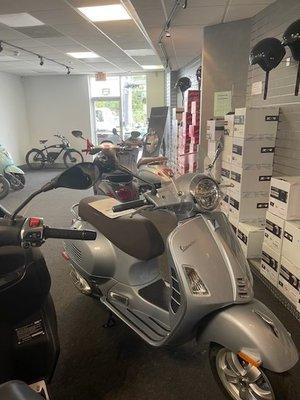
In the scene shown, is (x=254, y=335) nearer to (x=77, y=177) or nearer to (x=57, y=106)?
(x=77, y=177)

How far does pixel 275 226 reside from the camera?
229 cm

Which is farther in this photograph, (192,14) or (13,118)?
(13,118)

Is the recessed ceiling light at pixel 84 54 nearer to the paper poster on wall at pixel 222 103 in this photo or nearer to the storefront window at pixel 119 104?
the storefront window at pixel 119 104

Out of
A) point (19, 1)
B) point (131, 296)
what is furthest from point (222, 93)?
point (131, 296)

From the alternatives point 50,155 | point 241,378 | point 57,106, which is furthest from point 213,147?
point 57,106

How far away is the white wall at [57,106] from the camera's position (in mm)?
8734

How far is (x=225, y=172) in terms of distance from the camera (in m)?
3.17

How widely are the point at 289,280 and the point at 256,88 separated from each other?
228cm

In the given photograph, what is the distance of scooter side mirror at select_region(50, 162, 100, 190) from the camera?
A: 1.14m

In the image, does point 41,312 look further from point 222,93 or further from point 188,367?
point 222,93

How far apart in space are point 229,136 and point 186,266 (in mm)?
2134

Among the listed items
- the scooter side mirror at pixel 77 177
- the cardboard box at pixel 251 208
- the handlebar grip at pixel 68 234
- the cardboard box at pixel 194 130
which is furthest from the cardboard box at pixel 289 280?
the cardboard box at pixel 194 130

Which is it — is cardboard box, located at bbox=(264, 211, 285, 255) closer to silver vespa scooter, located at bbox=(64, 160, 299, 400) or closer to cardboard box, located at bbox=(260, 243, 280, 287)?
cardboard box, located at bbox=(260, 243, 280, 287)

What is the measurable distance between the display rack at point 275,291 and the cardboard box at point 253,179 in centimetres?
69
